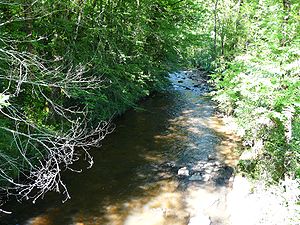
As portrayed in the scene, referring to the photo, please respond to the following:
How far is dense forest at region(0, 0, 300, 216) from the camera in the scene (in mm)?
5316

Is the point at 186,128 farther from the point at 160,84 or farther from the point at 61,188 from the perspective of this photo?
the point at 61,188

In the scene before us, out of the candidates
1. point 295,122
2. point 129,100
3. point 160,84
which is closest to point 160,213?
point 295,122

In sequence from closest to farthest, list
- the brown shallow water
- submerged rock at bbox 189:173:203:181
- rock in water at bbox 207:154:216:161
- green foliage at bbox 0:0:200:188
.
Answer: the brown shallow water, green foliage at bbox 0:0:200:188, submerged rock at bbox 189:173:203:181, rock in water at bbox 207:154:216:161

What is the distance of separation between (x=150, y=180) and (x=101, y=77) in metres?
3.59

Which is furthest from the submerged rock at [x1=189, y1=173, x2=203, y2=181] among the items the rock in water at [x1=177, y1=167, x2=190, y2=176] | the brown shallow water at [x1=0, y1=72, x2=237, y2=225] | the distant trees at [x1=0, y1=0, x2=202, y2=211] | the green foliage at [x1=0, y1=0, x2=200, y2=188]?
the green foliage at [x1=0, y1=0, x2=200, y2=188]

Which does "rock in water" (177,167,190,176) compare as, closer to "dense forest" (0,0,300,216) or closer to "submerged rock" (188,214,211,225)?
"dense forest" (0,0,300,216)

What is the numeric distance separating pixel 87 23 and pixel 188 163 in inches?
195

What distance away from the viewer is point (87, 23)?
891cm

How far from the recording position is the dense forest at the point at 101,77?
532 centimetres

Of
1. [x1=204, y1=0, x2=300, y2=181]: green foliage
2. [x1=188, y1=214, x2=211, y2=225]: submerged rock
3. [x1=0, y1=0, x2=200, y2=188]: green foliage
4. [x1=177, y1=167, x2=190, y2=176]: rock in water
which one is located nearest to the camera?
[x1=204, y1=0, x2=300, y2=181]: green foliage

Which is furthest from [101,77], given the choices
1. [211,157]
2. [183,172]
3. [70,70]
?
[211,157]

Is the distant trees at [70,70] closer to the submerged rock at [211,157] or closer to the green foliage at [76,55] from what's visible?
the green foliage at [76,55]

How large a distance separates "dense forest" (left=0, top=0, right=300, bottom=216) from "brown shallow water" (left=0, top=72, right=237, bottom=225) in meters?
0.52

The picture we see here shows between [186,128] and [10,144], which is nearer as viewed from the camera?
[10,144]
